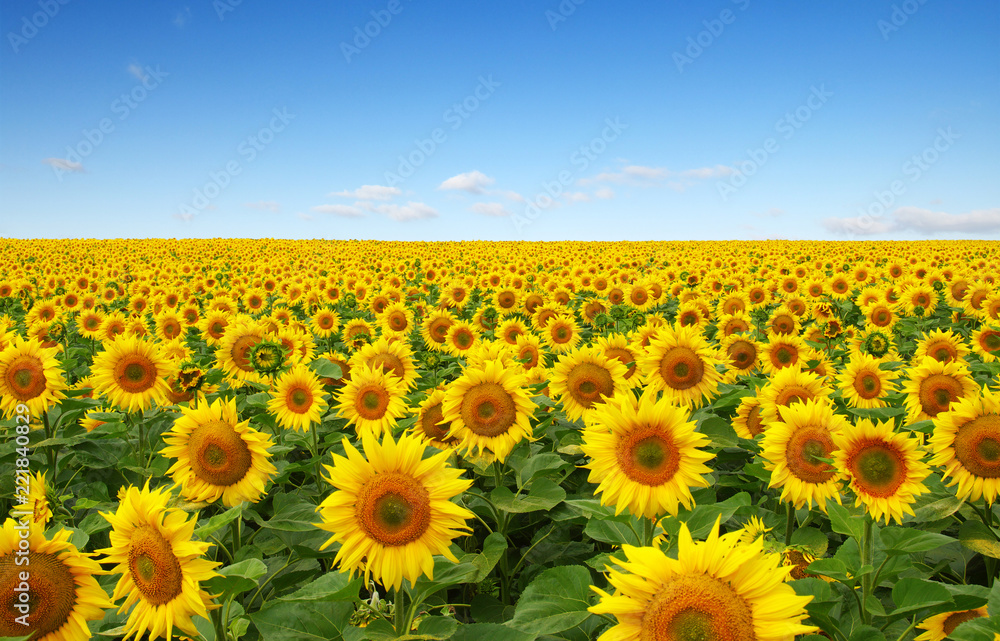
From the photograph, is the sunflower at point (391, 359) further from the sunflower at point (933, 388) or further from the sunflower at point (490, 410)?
the sunflower at point (933, 388)

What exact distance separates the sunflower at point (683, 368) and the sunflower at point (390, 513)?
109 inches

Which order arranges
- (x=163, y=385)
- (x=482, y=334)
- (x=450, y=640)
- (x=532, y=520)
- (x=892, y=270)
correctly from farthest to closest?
1. (x=892, y=270)
2. (x=482, y=334)
3. (x=163, y=385)
4. (x=532, y=520)
5. (x=450, y=640)

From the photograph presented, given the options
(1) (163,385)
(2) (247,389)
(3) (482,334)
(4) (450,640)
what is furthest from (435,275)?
(4) (450,640)

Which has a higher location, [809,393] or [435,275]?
[435,275]

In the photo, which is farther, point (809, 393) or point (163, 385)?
point (163, 385)

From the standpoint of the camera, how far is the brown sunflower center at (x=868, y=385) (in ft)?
17.4

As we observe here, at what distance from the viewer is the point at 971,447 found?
3123 millimetres

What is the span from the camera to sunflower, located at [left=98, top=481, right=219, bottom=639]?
223 cm

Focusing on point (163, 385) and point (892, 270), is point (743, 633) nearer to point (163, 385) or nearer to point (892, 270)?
point (163, 385)

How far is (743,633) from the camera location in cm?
174

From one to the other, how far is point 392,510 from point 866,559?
7.61 ft

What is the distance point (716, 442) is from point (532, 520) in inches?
59.8

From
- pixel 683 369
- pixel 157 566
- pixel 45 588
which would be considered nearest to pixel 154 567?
pixel 157 566

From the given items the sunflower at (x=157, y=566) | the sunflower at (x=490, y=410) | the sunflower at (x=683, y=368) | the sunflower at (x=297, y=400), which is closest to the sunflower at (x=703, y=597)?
the sunflower at (x=157, y=566)
